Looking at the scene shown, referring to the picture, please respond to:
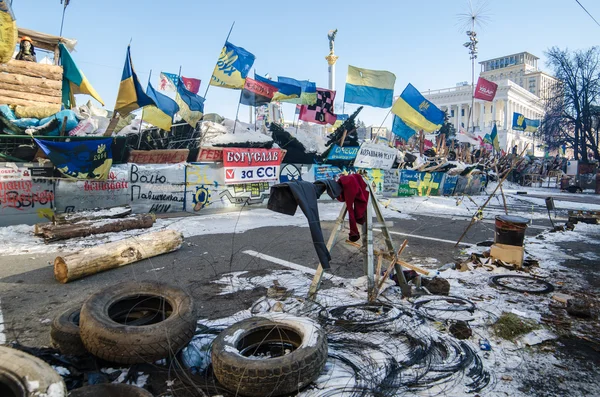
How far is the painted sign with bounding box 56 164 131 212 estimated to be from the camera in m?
10.6

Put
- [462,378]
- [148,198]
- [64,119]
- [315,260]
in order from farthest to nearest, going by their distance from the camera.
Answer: [148,198] < [64,119] < [315,260] < [462,378]

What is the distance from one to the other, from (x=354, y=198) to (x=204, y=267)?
3.50m

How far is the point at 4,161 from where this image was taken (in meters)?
9.72

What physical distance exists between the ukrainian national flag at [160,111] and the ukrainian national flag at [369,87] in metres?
Result: 6.92

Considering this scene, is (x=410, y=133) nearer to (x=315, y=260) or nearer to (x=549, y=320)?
(x=315, y=260)

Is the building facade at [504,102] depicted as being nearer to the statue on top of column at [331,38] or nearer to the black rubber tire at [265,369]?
the statue on top of column at [331,38]

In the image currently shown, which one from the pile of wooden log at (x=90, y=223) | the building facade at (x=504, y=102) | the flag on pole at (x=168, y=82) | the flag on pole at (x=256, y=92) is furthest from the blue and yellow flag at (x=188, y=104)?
the building facade at (x=504, y=102)

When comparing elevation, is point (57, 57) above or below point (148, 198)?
above

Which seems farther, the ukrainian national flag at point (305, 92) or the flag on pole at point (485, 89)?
the flag on pole at point (485, 89)

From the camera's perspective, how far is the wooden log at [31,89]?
37.2ft

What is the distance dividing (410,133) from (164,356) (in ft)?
46.5

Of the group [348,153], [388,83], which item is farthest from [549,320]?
[348,153]

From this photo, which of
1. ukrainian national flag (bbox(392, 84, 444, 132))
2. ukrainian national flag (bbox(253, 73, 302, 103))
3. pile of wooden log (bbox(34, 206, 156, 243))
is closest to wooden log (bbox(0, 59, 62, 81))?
pile of wooden log (bbox(34, 206, 156, 243))

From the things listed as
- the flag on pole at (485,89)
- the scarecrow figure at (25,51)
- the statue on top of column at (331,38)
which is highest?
the statue on top of column at (331,38)
